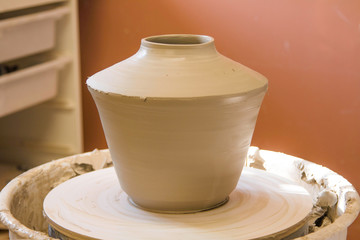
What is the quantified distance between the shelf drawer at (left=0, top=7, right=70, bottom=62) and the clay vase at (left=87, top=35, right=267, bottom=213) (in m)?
1.06

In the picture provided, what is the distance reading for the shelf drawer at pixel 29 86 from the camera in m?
2.19

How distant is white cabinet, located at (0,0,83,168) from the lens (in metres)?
2.19

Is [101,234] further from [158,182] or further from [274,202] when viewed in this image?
[274,202]

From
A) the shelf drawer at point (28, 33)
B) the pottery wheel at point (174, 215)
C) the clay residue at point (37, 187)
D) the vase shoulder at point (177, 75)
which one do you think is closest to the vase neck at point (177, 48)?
the vase shoulder at point (177, 75)

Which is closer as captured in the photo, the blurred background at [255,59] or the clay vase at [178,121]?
the clay vase at [178,121]

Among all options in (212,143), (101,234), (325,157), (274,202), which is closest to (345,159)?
(325,157)

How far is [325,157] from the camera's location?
228 cm

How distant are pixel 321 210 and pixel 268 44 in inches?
42.7

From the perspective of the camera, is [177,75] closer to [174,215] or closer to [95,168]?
[174,215]

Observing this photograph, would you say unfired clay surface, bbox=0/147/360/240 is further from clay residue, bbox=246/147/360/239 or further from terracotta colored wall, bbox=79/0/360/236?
terracotta colored wall, bbox=79/0/360/236

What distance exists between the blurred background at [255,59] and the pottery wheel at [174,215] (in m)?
0.95

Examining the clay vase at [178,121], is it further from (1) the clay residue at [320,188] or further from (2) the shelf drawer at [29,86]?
(2) the shelf drawer at [29,86]

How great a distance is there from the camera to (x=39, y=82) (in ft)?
7.86

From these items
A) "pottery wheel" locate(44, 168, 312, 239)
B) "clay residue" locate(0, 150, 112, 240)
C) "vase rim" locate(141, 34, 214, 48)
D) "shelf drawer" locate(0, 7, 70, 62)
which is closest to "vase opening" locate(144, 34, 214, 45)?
"vase rim" locate(141, 34, 214, 48)
